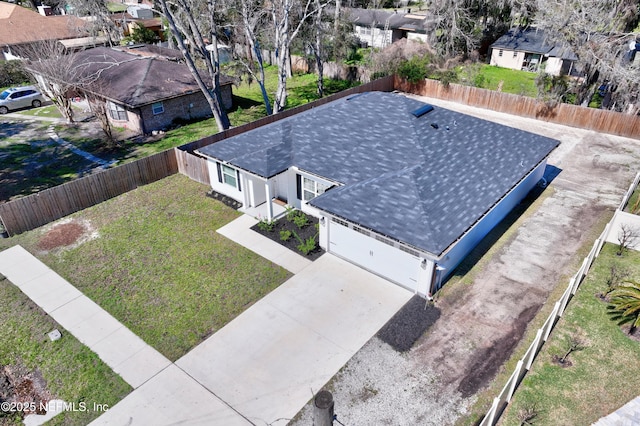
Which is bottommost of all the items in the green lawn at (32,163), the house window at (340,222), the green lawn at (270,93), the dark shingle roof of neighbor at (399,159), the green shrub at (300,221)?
the green shrub at (300,221)

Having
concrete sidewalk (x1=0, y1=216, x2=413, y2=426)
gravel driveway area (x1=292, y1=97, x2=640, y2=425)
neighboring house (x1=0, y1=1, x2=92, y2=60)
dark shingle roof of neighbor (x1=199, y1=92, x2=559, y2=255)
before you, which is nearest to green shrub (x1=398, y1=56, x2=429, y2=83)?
dark shingle roof of neighbor (x1=199, y1=92, x2=559, y2=255)

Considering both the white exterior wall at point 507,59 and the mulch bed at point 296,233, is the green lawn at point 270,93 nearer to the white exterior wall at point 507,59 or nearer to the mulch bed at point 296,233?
the mulch bed at point 296,233

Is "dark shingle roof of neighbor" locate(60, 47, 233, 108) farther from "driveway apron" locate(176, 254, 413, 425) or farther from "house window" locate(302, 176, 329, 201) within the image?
"driveway apron" locate(176, 254, 413, 425)

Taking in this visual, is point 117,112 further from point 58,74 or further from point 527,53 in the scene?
point 527,53

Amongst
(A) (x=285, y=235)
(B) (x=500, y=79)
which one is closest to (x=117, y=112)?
(A) (x=285, y=235)

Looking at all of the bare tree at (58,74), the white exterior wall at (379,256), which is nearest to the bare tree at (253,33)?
the bare tree at (58,74)
